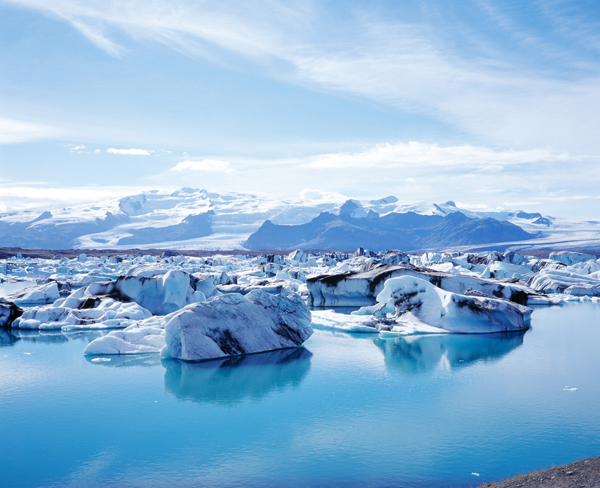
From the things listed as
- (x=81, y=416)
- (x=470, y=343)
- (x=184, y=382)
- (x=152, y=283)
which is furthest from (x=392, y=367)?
(x=152, y=283)

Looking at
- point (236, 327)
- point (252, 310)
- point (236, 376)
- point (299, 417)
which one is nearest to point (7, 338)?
point (236, 327)

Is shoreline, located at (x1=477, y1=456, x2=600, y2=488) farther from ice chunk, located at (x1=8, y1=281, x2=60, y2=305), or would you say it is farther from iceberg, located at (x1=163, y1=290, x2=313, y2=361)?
ice chunk, located at (x1=8, y1=281, x2=60, y2=305)

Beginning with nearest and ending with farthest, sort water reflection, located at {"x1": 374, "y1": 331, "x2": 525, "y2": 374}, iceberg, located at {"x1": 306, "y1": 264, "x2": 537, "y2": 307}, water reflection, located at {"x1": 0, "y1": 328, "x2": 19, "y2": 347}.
Result: 1. water reflection, located at {"x1": 374, "y1": 331, "x2": 525, "y2": 374}
2. water reflection, located at {"x1": 0, "y1": 328, "x2": 19, "y2": 347}
3. iceberg, located at {"x1": 306, "y1": 264, "x2": 537, "y2": 307}

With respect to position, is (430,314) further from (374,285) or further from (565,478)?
(565,478)

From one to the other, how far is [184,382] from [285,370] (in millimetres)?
2441

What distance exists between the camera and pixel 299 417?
8797 millimetres

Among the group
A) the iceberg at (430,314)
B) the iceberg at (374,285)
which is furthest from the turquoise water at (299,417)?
A: the iceberg at (374,285)

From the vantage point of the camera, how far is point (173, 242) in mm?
131875

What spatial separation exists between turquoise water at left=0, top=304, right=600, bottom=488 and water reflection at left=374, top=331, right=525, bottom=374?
12cm

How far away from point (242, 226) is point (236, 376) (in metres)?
131

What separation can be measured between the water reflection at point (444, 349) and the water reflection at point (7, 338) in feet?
38.0

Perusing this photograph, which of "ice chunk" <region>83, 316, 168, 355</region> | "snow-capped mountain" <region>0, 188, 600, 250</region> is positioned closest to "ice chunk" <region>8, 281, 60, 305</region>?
"ice chunk" <region>83, 316, 168, 355</region>

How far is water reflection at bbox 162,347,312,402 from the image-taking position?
34.1 feet

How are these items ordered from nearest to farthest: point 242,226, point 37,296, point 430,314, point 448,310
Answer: point 448,310 < point 430,314 < point 37,296 < point 242,226
